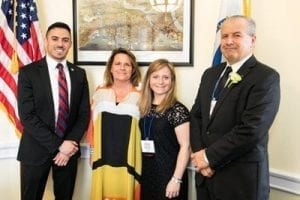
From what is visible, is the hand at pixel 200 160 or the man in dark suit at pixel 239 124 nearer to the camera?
the man in dark suit at pixel 239 124

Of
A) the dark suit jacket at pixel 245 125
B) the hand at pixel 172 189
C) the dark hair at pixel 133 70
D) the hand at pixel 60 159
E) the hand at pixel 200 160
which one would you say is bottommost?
the hand at pixel 172 189

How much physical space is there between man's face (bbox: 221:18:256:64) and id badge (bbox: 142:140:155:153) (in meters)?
0.85

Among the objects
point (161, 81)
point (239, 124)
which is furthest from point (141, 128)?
point (239, 124)

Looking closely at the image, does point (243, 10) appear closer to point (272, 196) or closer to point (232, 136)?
point (232, 136)

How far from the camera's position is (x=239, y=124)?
213cm

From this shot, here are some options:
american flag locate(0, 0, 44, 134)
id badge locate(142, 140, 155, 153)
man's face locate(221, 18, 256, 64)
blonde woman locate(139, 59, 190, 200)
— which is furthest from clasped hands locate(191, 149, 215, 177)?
american flag locate(0, 0, 44, 134)

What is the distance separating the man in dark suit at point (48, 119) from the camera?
280 centimetres

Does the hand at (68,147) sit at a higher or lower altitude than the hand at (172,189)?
higher

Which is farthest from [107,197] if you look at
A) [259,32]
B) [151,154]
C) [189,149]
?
[259,32]

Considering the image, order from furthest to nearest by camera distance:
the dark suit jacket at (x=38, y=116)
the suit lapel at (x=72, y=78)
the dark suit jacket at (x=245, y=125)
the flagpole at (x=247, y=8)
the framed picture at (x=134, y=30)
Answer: the framed picture at (x=134, y=30) < the suit lapel at (x=72, y=78) < the dark suit jacket at (x=38, y=116) < the flagpole at (x=247, y=8) < the dark suit jacket at (x=245, y=125)

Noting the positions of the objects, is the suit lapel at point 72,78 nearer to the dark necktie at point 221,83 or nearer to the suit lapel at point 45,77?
the suit lapel at point 45,77

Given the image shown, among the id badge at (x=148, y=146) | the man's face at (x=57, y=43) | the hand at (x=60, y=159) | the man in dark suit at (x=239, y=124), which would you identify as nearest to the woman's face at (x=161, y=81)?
the id badge at (x=148, y=146)

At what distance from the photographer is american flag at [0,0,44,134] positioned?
10.0 feet

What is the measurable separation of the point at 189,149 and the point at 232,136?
60 centimetres
